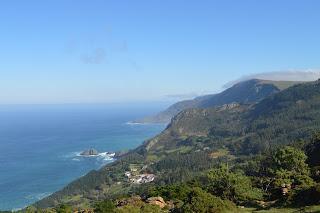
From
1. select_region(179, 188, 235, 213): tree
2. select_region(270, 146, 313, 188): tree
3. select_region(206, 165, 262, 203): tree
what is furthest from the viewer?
Answer: select_region(270, 146, 313, 188): tree

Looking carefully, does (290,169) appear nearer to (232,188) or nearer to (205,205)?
(232,188)

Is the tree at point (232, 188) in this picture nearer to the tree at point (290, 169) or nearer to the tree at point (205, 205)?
the tree at point (290, 169)

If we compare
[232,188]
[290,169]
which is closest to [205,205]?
[232,188]

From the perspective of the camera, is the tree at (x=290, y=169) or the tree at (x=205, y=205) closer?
the tree at (x=205, y=205)

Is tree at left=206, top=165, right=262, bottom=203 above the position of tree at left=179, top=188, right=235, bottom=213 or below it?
below

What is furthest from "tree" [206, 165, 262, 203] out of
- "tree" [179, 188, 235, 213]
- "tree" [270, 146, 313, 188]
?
"tree" [179, 188, 235, 213]

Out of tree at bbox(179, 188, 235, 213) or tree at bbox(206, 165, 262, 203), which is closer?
tree at bbox(179, 188, 235, 213)

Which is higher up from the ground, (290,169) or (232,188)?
(290,169)

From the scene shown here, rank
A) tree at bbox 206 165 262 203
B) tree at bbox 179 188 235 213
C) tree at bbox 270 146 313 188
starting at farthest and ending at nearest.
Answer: tree at bbox 270 146 313 188 → tree at bbox 206 165 262 203 → tree at bbox 179 188 235 213

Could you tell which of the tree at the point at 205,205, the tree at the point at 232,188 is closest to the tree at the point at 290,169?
the tree at the point at 232,188

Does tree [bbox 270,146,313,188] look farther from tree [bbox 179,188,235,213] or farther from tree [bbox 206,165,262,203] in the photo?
tree [bbox 179,188,235,213]

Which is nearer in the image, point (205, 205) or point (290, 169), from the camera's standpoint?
point (205, 205)
